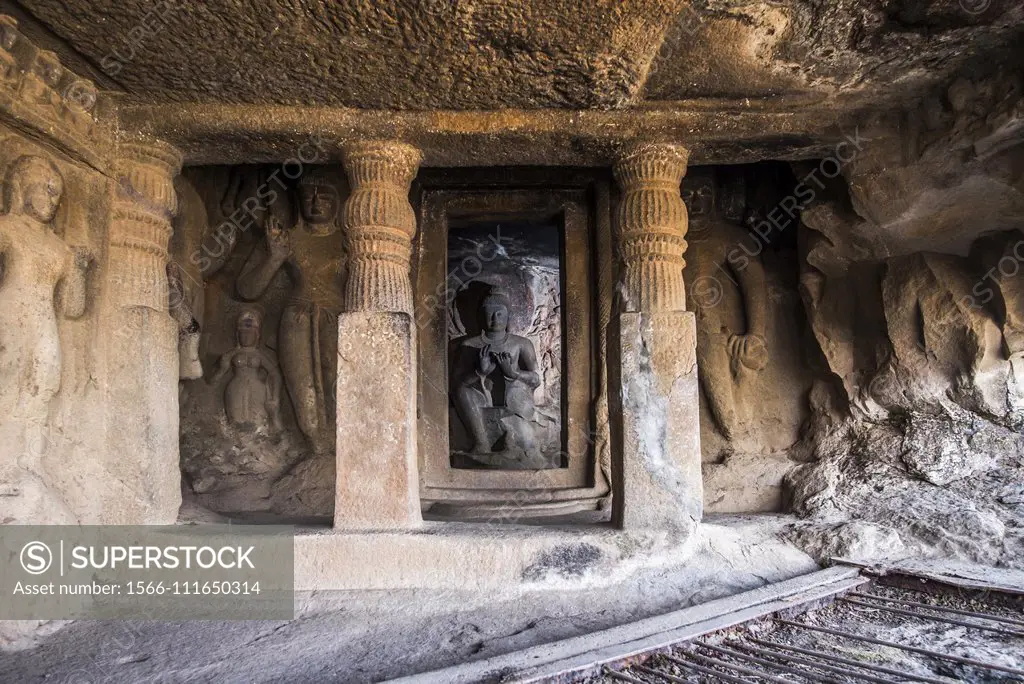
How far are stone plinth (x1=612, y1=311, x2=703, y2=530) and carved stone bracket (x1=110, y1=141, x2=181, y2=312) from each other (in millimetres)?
2936

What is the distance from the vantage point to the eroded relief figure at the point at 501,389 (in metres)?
7.48

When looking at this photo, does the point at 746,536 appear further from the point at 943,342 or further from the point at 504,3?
the point at 504,3

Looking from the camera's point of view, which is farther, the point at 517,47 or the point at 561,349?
the point at 561,349

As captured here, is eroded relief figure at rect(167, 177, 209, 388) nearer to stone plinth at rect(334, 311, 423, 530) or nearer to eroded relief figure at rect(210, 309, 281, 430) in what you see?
eroded relief figure at rect(210, 309, 281, 430)

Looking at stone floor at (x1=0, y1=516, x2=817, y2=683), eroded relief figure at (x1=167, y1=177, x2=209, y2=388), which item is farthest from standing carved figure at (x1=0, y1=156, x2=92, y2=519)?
eroded relief figure at (x1=167, y1=177, x2=209, y2=388)

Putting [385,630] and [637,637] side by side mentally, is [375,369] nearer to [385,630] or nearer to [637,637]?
[385,630]

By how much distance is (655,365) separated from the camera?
162 inches

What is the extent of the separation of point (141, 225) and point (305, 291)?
5.99 feet

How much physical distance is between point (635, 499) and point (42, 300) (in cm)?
341

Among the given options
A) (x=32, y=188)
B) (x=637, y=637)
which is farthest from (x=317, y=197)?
(x=637, y=637)

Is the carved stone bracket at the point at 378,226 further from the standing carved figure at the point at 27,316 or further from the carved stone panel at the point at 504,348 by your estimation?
the carved stone panel at the point at 504,348

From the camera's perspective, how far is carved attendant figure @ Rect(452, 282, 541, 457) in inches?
303

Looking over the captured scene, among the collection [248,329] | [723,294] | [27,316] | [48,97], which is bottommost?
[27,316]

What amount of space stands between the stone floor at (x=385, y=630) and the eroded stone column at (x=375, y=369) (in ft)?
1.76
